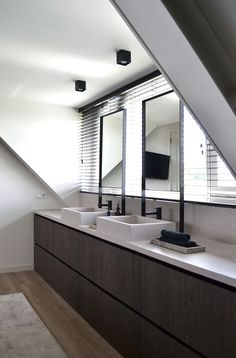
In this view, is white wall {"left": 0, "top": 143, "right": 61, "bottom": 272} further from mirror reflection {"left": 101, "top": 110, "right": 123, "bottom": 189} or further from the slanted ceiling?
the slanted ceiling

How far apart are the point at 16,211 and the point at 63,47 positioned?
2582 mm

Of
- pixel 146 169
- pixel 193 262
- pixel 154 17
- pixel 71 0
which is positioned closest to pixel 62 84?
pixel 146 169

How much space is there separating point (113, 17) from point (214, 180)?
1330 millimetres

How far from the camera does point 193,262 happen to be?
5.79 ft

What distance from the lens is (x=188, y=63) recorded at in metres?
1.50

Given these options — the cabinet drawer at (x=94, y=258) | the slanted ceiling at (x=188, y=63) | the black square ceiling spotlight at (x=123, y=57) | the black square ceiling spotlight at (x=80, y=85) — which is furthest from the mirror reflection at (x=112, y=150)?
the slanted ceiling at (x=188, y=63)

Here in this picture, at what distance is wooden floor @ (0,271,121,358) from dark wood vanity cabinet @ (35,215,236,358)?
2.8 inches

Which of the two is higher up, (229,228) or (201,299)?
(229,228)

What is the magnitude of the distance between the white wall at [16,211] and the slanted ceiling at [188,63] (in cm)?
325

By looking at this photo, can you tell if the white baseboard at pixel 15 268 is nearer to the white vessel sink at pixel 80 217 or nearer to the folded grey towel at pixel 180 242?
the white vessel sink at pixel 80 217

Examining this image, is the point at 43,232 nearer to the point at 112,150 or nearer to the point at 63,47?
the point at 112,150

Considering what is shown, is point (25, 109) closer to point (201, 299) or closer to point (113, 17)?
point (113, 17)

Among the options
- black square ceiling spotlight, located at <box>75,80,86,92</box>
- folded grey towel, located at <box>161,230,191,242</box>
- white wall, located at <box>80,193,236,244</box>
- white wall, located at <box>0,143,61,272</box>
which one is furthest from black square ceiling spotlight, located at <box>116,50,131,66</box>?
white wall, located at <box>0,143,61,272</box>

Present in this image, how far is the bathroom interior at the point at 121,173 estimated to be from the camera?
5.06 feet
